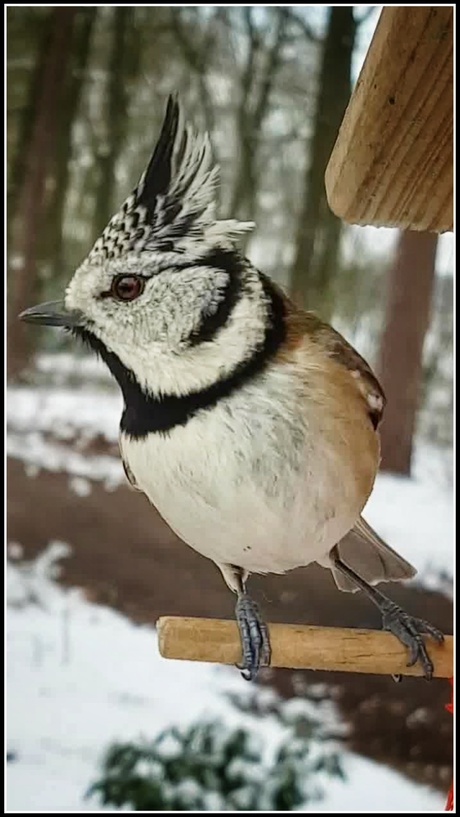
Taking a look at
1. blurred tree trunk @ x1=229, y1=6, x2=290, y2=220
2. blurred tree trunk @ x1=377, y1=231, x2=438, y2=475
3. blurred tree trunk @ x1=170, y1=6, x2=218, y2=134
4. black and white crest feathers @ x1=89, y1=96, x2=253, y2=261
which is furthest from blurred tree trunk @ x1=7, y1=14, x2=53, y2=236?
black and white crest feathers @ x1=89, y1=96, x2=253, y2=261

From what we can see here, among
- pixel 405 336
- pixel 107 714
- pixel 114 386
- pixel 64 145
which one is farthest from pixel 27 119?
pixel 107 714

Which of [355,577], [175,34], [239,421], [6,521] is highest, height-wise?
[175,34]

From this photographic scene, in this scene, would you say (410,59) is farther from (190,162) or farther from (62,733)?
(62,733)

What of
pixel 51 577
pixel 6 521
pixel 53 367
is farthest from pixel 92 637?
pixel 53 367

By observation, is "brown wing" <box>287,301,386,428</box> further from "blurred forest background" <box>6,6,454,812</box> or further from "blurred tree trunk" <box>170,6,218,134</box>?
"blurred tree trunk" <box>170,6,218,134</box>

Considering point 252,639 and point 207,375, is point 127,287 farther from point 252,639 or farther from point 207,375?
point 252,639

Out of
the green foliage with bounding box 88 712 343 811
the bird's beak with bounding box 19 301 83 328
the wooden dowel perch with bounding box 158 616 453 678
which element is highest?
the bird's beak with bounding box 19 301 83 328

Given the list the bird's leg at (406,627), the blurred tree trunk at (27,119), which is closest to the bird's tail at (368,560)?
the bird's leg at (406,627)
